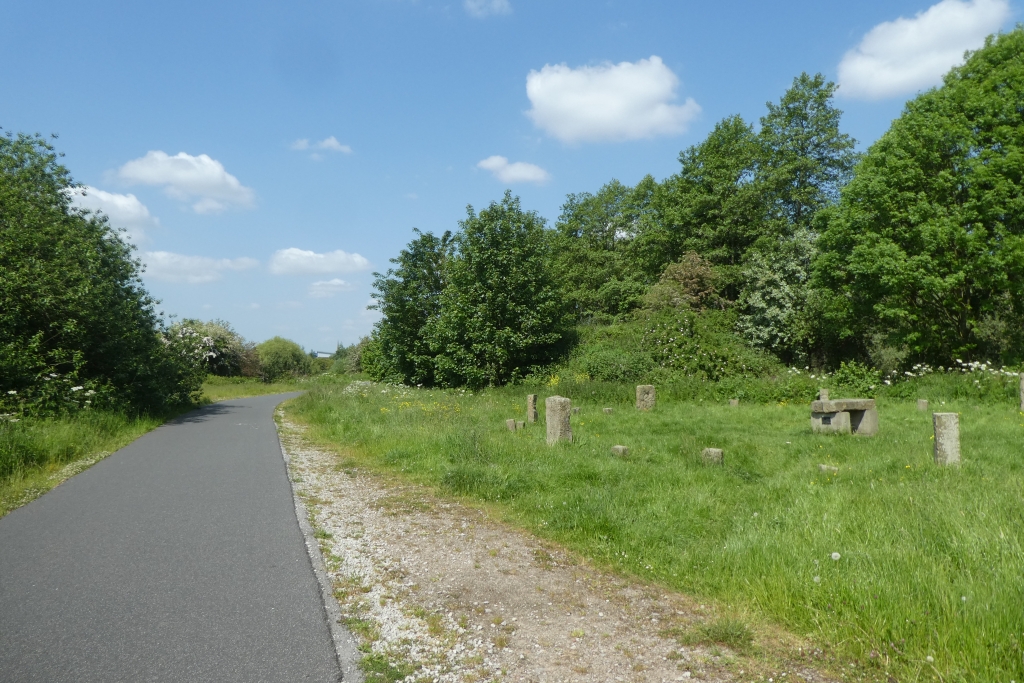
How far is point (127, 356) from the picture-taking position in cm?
1864

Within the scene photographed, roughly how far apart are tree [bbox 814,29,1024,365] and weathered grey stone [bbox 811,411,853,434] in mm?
11645

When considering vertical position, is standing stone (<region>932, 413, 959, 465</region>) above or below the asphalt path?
above

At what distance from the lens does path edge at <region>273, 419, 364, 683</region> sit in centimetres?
380

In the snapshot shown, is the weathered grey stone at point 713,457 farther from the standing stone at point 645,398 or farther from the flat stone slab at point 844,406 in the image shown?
the standing stone at point 645,398

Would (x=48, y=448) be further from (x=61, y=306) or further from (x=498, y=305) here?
(x=498, y=305)

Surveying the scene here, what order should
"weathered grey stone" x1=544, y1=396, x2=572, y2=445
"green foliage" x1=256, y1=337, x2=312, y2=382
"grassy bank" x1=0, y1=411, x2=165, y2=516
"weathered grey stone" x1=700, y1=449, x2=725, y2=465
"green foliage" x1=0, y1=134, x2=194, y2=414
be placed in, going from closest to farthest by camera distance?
"grassy bank" x1=0, y1=411, x2=165, y2=516, "weathered grey stone" x1=700, y1=449, x2=725, y2=465, "weathered grey stone" x1=544, y1=396, x2=572, y2=445, "green foliage" x1=0, y1=134, x2=194, y2=414, "green foliage" x1=256, y1=337, x2=312, y2=382

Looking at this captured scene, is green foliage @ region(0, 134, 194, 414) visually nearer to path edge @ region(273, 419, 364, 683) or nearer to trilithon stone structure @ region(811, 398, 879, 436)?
path edge @ region(273, 419, 364, 683)

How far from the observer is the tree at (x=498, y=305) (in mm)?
25891

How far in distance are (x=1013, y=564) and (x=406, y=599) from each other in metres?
4.59

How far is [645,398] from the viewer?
19.0m

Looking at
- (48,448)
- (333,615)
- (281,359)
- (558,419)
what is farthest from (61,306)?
(281,359)

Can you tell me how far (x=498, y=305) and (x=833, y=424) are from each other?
15099 mm

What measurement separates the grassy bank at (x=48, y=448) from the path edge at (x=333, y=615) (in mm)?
4135

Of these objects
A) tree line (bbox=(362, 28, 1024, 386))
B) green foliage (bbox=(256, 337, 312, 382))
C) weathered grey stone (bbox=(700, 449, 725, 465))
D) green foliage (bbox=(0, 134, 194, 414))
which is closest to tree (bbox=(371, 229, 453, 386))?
tree line (bbox=(362, 28, 1024, 386))
